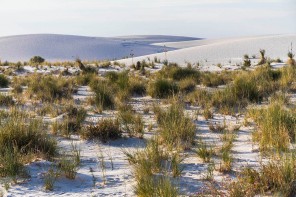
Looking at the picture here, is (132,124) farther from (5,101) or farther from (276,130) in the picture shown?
(5,101)

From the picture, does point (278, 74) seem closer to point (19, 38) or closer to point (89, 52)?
point (89, 52)

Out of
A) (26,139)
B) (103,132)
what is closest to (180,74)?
(103,132)

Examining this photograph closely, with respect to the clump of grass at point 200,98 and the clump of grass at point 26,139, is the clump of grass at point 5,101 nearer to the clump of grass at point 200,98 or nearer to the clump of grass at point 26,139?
the clump of grass at point 200,98

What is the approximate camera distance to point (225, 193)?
3.78 metres

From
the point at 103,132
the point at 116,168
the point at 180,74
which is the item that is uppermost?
the point at 180,74

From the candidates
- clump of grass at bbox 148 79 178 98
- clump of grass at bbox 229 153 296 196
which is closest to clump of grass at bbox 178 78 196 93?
clump of grass at bbox 148 79 178 98

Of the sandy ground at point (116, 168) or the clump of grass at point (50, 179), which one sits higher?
the clump of grass at point (50, 179)

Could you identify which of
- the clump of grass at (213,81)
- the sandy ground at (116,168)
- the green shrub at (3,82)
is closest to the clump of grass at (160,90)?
the clump of grass at (213,81)

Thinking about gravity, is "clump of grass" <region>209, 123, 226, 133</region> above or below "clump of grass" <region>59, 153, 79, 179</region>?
below

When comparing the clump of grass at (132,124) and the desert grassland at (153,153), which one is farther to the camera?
the clump of grass at (132,124)

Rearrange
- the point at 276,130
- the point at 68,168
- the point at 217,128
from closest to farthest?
the point at 68,168 < the point at 276,130 < the point at 217,128

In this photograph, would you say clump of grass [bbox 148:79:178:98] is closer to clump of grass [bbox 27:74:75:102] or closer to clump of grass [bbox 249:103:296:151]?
clump of grass [bbox 27:74:75:102]

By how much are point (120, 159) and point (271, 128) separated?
75.8 inches

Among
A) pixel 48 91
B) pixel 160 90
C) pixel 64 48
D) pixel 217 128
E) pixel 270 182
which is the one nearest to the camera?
pixel 270 182
